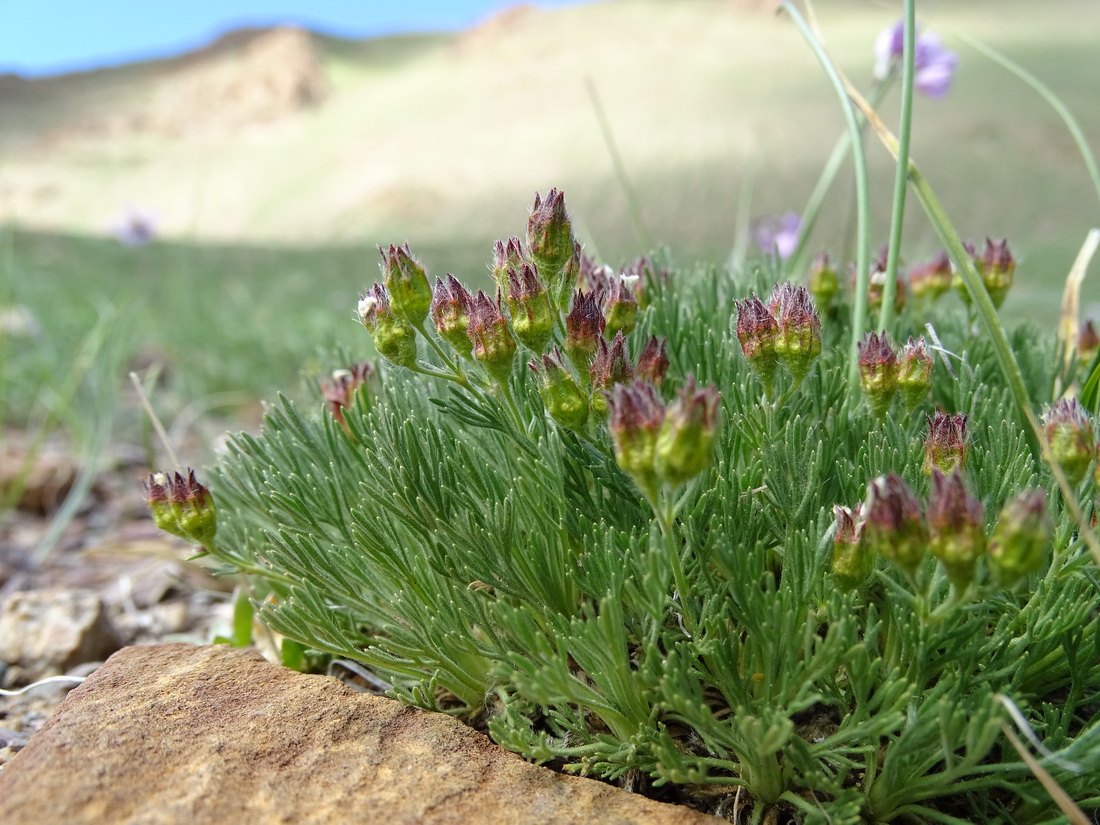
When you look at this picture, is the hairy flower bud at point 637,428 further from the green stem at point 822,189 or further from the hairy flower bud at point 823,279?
the green stem at point 822,189

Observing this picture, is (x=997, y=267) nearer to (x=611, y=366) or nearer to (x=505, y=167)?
(x=611, y=366)

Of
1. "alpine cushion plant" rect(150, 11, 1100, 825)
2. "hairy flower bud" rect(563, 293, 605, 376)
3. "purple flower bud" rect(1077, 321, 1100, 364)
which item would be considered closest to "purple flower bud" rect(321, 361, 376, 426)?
"alpine cushion plant" rect(150, 11, 1100, 825)

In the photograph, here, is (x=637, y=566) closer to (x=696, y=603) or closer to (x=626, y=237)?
(x=696, y=603)

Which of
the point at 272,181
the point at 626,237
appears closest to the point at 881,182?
the point at 626,237

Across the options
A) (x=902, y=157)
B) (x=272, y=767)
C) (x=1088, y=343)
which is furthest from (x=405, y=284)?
(x=1088, y=343)

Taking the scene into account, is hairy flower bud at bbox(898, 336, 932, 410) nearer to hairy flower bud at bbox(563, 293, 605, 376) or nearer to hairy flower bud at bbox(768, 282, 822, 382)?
hairy flower bud at bbox(768, 282, 822, 382)
